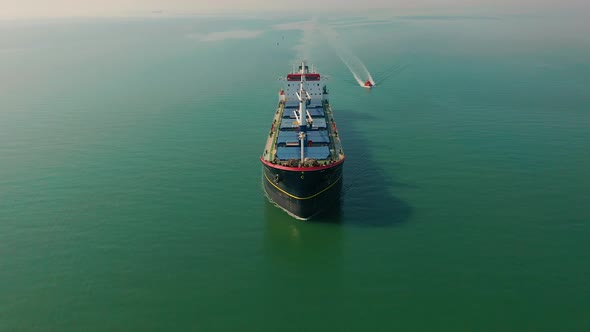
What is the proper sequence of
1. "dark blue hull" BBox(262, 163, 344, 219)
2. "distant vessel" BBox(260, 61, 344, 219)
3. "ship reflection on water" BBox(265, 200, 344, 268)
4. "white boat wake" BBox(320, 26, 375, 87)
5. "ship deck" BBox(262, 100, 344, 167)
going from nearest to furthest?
"ship reflection on water" BBox(265, 200, 344, 268) → "dark blue hull" BBox(262, 163, 344, 219) → "distant vessel" BBox(260, 61, 344, 219) → "ship deck" BBox(262, 100, 344, 167) → "white boat wake" BBox(320, 26, 375, 87)

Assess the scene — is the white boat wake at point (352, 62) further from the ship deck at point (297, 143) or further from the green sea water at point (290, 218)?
the ship deck at point (297, 143)

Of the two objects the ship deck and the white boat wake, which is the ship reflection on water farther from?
the white boat wake

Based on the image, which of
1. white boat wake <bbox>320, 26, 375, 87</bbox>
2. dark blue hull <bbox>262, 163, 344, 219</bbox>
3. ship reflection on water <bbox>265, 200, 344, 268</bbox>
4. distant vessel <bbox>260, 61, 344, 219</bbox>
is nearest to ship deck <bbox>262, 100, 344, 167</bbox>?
distant vessel <bbox>260, 61, 344, 219</bbox>

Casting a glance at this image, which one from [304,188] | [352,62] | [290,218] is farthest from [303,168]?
[352,62]

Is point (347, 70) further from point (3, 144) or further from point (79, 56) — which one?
point (79, 56)

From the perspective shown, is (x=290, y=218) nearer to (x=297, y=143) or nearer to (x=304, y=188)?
(x=304, y=188)

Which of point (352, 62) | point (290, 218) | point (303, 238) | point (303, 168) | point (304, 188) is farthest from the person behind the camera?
point (352, 62)
